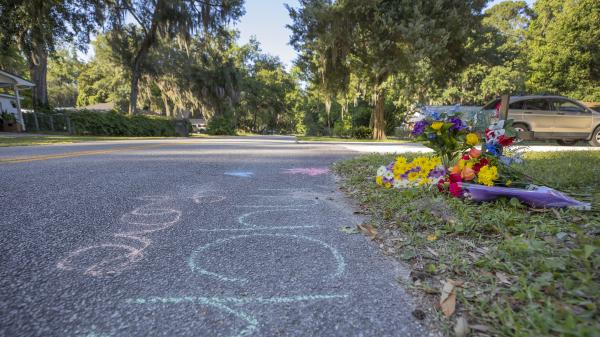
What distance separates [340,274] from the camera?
1.52m

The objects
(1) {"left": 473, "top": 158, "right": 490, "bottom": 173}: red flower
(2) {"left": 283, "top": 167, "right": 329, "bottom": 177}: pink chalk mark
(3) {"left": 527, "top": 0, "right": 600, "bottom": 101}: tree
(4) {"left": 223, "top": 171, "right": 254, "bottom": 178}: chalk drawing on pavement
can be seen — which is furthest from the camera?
(3) {"left": 527, "top": 0, "right": 600, "bottom": 101}: tree

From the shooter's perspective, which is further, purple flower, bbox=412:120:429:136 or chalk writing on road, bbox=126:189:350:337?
purple flower, bbox=412:120:429:136

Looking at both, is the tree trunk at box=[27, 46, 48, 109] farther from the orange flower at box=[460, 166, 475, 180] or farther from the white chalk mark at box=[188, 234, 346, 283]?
the orange flower at box=[460, 166, 475, 180]

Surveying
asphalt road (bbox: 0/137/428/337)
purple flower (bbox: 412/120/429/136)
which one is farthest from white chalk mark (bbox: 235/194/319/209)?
purple flower (bbox: 412/120/429/136)

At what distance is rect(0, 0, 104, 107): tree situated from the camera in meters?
14.2

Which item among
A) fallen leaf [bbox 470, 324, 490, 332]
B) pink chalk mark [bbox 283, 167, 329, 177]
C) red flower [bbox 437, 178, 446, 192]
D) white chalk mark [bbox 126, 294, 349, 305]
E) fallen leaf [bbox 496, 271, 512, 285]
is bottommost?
pink chalk mark [bbox 283, 167, 329, 177]

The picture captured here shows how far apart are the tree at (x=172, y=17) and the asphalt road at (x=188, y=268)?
19921 millimetres

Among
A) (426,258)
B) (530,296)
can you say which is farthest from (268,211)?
(530,296)

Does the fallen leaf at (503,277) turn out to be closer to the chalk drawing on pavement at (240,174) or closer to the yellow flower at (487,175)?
the yellow flower at (487,175)

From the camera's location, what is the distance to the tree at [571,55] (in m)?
19.1

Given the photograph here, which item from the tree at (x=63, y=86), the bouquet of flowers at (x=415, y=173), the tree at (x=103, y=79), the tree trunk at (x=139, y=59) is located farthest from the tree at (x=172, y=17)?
the tree at (x=63, y=86)

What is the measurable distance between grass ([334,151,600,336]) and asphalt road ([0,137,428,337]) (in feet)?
0.60

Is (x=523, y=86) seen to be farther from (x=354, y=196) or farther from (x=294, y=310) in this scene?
(x=294, y=310)

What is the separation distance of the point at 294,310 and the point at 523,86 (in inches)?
1192
